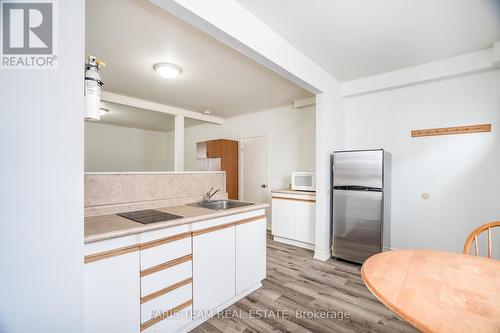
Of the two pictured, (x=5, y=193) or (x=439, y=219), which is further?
(x=439, y=219)

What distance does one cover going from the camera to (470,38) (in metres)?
2.28

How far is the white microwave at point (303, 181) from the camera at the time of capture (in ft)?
12.1

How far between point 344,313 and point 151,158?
7.07 meters

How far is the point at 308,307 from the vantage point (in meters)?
2.05

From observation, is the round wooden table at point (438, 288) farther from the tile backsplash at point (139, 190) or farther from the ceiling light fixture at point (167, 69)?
the ceiling light fixture at point (167, 69)

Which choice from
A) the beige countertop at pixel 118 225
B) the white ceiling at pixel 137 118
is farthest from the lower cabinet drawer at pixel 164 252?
the white ceiling at pixel 137 118

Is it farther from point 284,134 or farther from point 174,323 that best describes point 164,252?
point 284,134

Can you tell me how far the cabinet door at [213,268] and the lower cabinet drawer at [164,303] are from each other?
0.26 ft

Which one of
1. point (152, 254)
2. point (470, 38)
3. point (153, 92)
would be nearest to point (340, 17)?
point (470, 38)

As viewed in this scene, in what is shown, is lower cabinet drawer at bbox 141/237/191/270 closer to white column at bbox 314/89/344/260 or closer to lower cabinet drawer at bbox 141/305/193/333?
lower cabinet drawer at bbox 141/305/193/333

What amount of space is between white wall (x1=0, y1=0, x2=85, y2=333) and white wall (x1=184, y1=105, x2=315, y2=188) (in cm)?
364

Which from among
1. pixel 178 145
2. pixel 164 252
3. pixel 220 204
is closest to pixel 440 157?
pixel 220 204

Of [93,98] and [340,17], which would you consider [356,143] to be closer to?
[340,17]

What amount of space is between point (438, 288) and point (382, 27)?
2.23 meters
